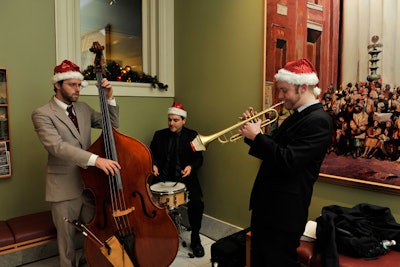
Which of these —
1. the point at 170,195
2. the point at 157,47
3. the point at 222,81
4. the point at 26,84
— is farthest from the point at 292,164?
the point at 157,47

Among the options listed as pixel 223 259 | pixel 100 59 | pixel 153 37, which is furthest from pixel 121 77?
pixel 223 259

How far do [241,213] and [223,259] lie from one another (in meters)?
0.70

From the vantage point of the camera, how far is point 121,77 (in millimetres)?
3428

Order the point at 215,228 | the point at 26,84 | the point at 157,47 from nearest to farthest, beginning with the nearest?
the point at 26,84 < the point at 215,228 < the point at 157,47

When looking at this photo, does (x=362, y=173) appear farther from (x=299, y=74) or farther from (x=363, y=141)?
(x=299, y=74)

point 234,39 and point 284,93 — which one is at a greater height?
point 234,39

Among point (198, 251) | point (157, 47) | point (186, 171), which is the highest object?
point (157, 47)

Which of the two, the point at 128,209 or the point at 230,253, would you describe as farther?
the point at 230,253

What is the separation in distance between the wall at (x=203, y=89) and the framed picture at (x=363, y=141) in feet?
0.67

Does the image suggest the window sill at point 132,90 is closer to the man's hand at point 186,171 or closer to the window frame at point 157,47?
the window frame at point 157,47

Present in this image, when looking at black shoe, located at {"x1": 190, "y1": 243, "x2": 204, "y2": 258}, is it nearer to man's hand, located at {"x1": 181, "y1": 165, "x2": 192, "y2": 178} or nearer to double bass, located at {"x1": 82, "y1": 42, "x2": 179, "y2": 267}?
man's hand, located at {"x1": 181, "y1": 165, "x2": 192, "y2": 178}

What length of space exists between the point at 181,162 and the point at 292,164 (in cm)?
170

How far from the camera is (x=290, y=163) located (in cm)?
153

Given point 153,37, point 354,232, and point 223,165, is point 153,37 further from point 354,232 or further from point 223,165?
point 354,232
